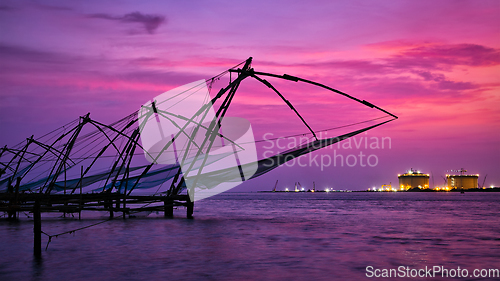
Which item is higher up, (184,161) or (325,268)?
(184,161)

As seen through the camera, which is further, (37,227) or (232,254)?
(232,254)

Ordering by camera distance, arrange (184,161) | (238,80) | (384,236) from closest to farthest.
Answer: (238,80) → (384,236) → (184,161)

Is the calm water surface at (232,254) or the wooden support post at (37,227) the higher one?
the wooden support post at (37,227)

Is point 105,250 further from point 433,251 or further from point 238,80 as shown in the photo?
point 433,251

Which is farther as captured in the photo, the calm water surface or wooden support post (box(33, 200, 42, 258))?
wooden support post (box(33, 200, 42, 258))

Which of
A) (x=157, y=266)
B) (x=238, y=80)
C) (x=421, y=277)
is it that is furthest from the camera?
(x=238, y=80)

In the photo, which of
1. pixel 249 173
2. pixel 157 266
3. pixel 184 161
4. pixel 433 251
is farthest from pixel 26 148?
pixel 433 251

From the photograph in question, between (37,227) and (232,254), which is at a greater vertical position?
(37,227)

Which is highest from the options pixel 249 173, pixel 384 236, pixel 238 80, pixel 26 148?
pixel 238 80

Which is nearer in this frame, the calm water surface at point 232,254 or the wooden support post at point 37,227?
the calm water surface at point 232,254

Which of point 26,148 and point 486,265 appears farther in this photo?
point 26,148

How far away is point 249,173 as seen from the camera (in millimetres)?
19625

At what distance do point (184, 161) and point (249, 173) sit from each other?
3.19 m

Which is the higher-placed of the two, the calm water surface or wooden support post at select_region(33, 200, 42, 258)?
wooden support post at select_region(33, 200, 42, 258)
